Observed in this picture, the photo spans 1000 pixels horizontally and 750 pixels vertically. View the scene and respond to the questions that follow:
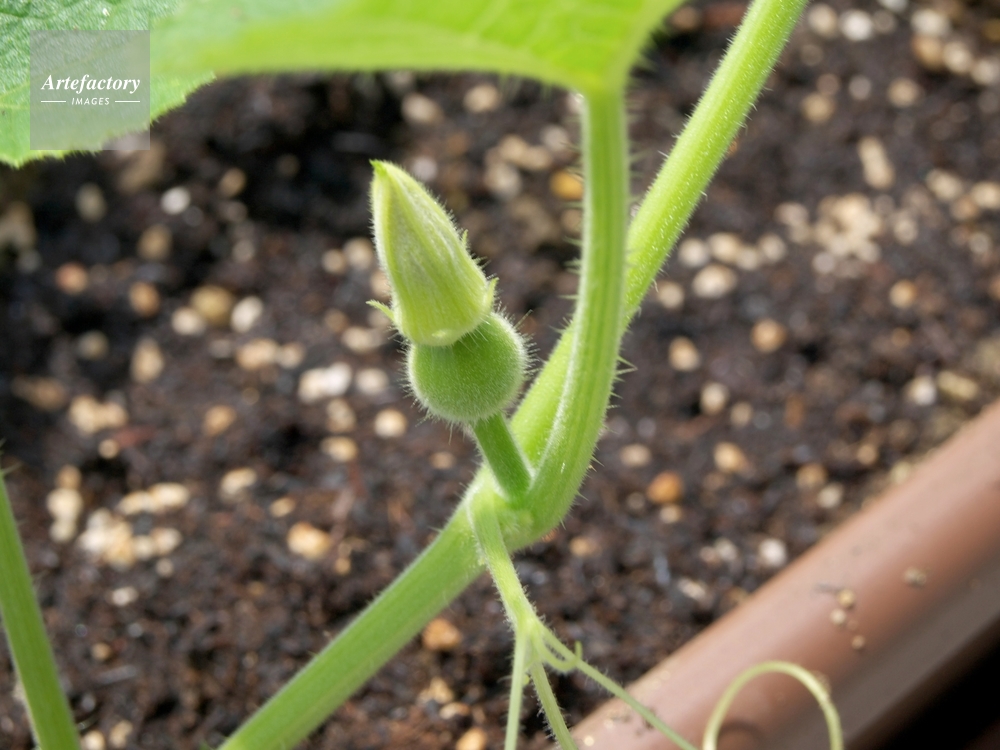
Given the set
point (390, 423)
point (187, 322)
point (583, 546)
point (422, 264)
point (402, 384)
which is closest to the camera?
point (422, 264)

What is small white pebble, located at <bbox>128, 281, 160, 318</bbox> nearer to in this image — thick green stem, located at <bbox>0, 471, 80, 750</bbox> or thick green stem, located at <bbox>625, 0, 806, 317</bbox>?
thick green stem, located at <bbox>0, 471, 80, 750</bbox>

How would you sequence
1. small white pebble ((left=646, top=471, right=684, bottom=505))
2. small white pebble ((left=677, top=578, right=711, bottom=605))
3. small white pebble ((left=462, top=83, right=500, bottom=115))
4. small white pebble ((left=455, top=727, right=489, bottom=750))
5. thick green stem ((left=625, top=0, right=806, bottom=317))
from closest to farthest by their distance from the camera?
thick green stem ((left=625, top=0, right=806, bottom=317)), small white pebble ((left=455, top=727, right=489, bottom=750)), small white pebble ((left=677, top=578, right=711, bottom=605)), small white pebble ((left=646, top=471, right=684, bottom=505)), small white pebble ((left=462, top=83, right=500, bottom=115))

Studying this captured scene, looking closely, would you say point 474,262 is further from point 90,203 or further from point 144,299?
point 90,203

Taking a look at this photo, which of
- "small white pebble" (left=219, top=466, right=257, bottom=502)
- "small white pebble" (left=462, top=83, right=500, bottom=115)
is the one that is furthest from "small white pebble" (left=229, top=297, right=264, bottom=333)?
"small white pebble" (left=462, top=83, right=500, bottom=115)

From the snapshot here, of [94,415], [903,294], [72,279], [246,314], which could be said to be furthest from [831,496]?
[72,279]

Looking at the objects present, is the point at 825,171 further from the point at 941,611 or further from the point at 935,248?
the point at 941,611

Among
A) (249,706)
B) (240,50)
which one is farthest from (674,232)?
(249,706)

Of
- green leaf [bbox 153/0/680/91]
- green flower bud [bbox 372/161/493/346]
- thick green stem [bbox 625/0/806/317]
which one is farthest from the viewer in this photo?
thick green stem [bbox 625/0/806/317]
